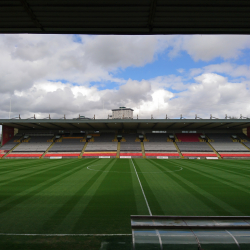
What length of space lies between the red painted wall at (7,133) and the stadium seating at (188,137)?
47237 mm

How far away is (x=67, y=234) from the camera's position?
5.24 meters

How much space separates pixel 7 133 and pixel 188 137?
50.4 m

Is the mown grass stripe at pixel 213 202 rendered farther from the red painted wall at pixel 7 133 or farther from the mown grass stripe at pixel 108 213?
the red painted wall at pixel 7 133

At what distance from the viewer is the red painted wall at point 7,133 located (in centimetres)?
4443

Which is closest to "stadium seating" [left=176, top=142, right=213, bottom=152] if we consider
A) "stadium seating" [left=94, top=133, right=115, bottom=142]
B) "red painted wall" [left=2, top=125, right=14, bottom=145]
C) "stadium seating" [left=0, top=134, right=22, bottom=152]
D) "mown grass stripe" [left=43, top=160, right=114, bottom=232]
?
"stadium seating" [left=94, top=133, right=115, bottom=142]

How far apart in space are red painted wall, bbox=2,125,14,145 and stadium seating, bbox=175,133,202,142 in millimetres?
47237

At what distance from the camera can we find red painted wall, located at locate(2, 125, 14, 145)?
4443 centimetres

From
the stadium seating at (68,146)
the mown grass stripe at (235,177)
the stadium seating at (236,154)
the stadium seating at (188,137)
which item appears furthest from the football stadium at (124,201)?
the stadium seating at (188,137)

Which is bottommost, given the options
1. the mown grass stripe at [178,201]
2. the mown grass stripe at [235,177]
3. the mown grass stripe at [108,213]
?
the mown grass stripe at [235,177]
